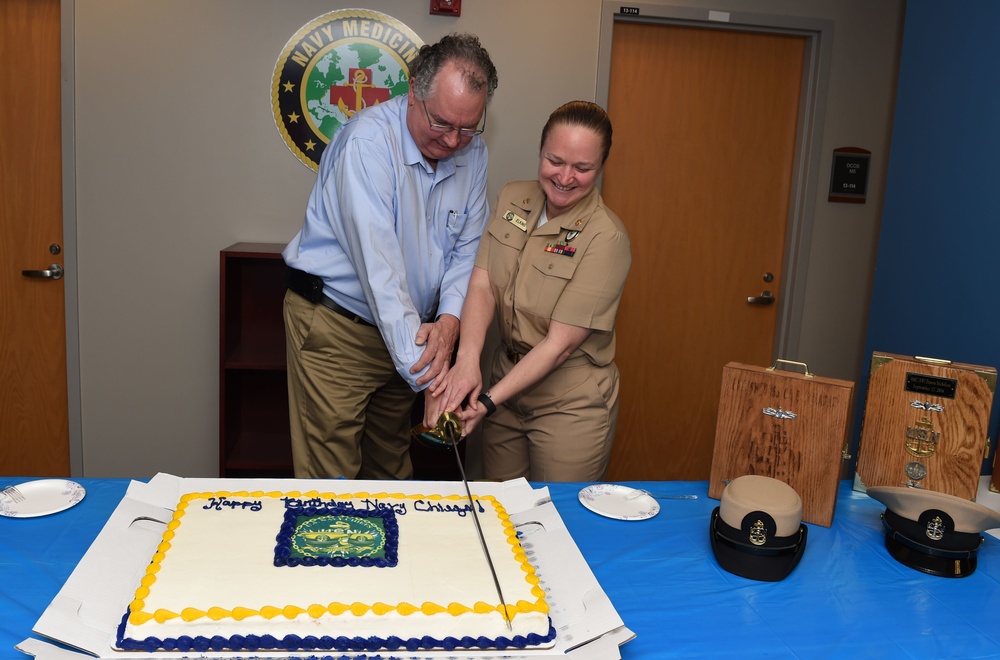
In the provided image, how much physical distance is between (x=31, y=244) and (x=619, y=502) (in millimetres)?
2649

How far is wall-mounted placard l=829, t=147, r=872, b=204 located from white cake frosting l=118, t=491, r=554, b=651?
2.62m

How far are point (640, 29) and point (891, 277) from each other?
4.67 feet

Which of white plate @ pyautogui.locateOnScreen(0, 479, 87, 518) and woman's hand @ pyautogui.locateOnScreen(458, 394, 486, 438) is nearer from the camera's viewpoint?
white plate @ pyautogui.locateOnScreen(0, 479, 87, 518)

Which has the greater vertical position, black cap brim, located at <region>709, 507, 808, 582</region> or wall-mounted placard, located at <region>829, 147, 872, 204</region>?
wall-mounted placard, located at <region>829, 147, 872, 204</region>

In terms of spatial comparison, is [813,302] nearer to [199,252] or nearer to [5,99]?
[199,252]

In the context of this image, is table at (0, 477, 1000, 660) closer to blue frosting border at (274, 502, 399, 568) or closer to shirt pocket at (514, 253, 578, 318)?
blue frosting border at (274, 502, 399, 568)

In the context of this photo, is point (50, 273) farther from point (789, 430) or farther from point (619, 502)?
point (789, 430)

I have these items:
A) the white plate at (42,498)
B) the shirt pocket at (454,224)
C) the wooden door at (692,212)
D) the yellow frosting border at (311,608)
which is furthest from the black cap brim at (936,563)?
the wooden door at (692,212)

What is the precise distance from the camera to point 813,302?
3494 mm

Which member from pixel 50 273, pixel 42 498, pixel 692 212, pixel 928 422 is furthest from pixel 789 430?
pixel 50 273

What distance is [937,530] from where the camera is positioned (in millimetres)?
1398

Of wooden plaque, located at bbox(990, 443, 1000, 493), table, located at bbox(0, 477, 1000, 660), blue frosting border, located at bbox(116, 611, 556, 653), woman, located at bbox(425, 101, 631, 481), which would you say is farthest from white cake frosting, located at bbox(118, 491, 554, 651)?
wooden plaque, located at bbox(990, 443, 1000, 493)

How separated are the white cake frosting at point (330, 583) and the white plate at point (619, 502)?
0.24m

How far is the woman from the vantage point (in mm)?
1938
